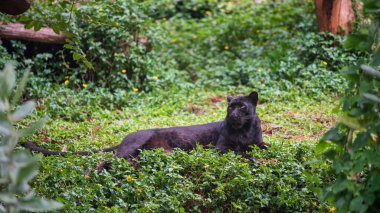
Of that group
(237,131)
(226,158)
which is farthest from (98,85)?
(226,158)

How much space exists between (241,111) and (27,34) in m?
5.03

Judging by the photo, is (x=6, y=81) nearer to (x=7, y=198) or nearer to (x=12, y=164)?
(x=12, y=164)

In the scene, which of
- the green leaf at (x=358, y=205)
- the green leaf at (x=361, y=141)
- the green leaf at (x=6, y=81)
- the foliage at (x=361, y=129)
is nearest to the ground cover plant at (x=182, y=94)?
the foliage at (x=361, y=129)

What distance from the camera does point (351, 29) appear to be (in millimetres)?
11273

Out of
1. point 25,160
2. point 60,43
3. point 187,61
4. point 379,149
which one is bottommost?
point 187,61

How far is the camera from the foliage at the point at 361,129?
331 cm

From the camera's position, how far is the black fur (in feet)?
21.9

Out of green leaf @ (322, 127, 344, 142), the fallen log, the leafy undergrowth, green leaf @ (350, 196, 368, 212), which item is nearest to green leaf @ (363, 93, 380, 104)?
green leaf @ (322, 127, 344, 142)

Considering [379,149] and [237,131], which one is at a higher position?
[379,149]

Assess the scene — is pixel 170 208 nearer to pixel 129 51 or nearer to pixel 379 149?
pixel 379 149

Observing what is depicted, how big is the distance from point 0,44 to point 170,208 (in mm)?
6455

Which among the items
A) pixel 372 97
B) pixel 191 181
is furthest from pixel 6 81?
pixel 191 181

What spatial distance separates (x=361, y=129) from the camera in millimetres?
3398

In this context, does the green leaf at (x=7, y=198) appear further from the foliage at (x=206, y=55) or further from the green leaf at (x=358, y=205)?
the foliage at (x=206, y=55)
